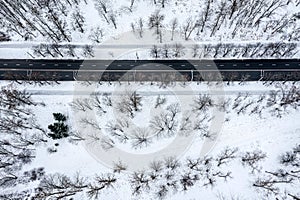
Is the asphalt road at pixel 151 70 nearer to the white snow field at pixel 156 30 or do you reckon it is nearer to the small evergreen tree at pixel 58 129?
the white snow field at pixel 156 30

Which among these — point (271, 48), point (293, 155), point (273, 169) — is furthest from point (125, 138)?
point (271, 48)

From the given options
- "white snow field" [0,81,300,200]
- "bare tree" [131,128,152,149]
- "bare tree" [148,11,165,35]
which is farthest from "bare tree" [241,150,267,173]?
"bare tree" [148,11,165,35]

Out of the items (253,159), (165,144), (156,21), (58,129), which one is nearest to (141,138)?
(165,144)

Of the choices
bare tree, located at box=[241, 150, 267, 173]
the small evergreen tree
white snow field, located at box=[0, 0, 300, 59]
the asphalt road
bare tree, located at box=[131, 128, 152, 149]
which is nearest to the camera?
bare tree, located at box=[241, 150, 267, 173]

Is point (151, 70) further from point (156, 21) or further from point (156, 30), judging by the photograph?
point (156, 21)

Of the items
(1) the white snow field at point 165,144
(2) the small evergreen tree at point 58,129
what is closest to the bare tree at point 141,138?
(1) the white snow field at point 165,144

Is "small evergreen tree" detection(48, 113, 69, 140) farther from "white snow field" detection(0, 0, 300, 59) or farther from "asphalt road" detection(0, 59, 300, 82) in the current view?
"white snow field" detection(0, 0, 300, 59)
